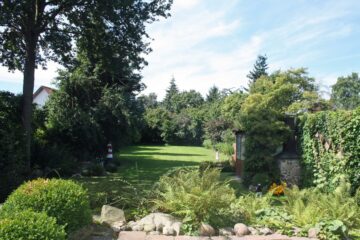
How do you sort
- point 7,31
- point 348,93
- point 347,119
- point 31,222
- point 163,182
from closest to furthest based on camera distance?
point 31,222, point 163,182, point 347,119, point 7,31, point 348,93

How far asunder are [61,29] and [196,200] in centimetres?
1040

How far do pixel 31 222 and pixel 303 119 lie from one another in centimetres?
943

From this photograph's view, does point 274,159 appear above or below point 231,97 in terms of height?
below

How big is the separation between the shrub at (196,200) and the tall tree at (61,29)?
24.0 feet

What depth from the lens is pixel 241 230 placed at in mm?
5309

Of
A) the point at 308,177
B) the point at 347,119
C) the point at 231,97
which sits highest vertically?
the point at 231,97

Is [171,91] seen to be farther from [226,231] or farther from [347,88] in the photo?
[226,231]

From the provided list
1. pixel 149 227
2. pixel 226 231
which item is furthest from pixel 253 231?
pixel 149 227

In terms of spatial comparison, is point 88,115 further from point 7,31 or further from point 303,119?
point 303,119

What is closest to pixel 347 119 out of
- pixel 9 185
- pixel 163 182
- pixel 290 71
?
pixel 163 182

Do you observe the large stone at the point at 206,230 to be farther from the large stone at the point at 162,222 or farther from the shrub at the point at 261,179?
the shrub at the point at 261,179

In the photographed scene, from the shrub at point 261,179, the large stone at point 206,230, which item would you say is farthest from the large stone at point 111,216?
the shrub at point 261,179

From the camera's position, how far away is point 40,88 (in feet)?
99.9

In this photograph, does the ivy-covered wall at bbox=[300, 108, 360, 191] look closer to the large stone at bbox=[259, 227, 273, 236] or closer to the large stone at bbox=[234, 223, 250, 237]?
the large stone at bbox=[259, 227, 273, 236]
